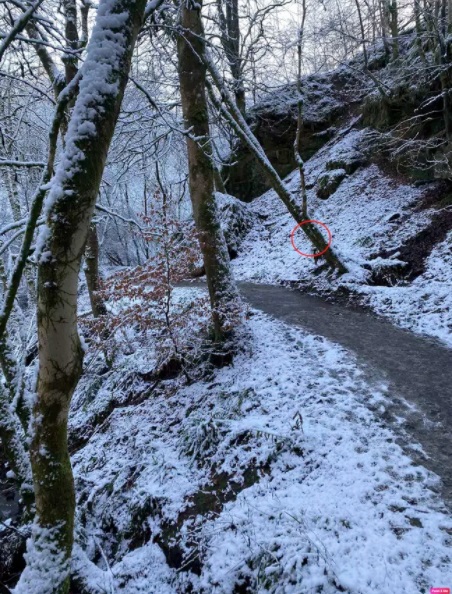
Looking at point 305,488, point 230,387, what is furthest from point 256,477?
point 230,387

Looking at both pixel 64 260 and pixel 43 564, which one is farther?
pixel 43 564

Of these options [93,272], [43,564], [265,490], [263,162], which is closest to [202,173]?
[263,162]

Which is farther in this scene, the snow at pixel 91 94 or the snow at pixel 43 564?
the snow at pixel 43 564

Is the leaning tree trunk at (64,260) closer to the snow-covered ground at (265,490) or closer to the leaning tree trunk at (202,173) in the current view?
the snow-covered ground at (265,490)

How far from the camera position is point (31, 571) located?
2.25 m

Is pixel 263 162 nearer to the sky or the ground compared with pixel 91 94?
nearer to the sky

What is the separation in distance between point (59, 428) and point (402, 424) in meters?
3.44

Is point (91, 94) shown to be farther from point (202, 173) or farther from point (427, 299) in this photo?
point (427, 299)

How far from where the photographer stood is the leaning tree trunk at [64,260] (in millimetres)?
1907

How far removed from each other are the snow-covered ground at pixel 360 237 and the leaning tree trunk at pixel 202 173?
3.35 metres

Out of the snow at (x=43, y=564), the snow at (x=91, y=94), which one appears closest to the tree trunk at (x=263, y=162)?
the snow at (x=91, y=94)

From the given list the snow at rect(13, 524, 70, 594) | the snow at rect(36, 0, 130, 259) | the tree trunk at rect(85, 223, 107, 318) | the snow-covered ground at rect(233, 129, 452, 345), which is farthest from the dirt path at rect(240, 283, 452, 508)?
the snow at rect(36, 0, 130, 259)

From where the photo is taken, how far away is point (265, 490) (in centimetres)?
353

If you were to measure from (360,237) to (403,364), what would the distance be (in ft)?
18.8
